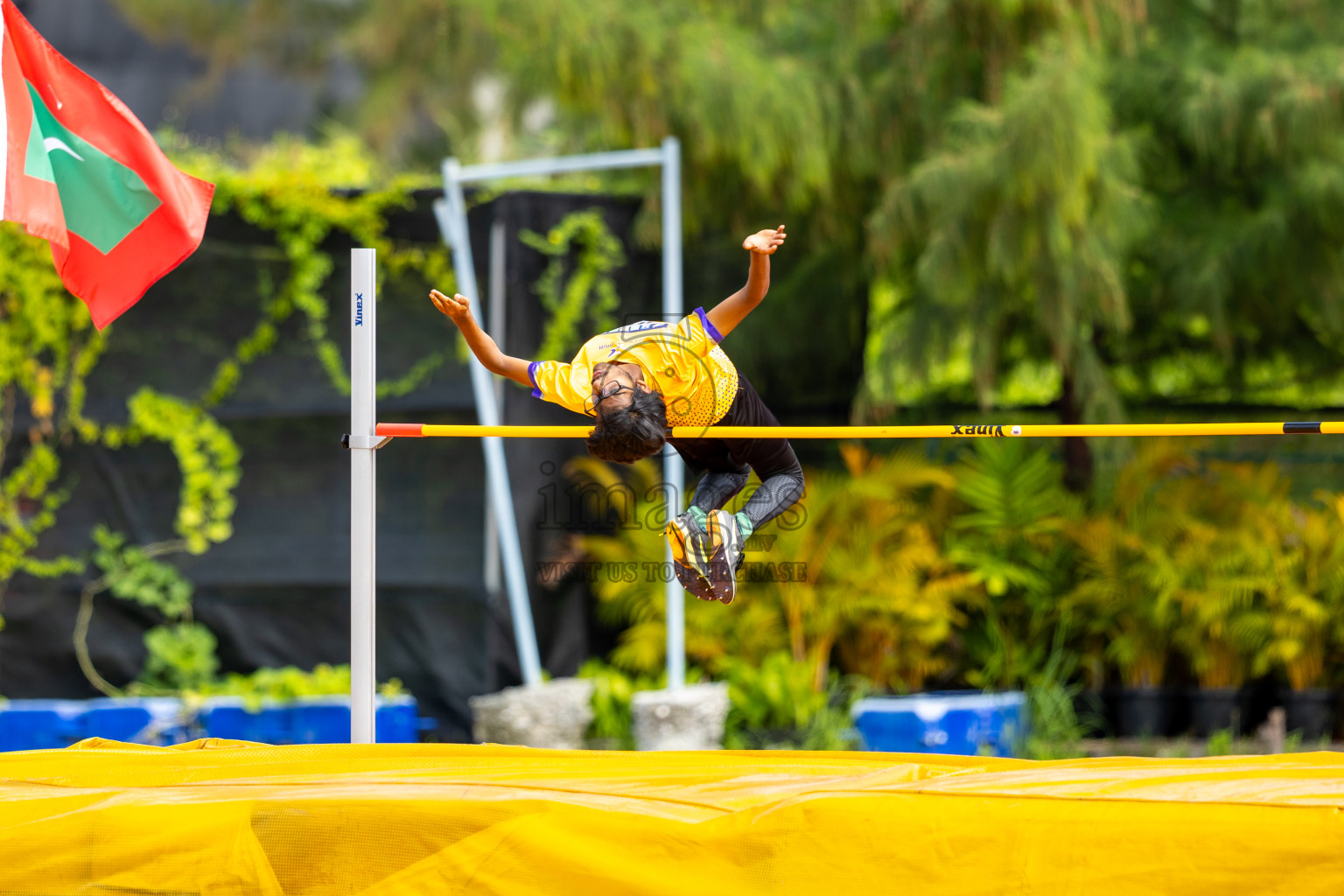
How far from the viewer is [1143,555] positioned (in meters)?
5.59

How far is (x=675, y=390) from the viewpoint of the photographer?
330cm

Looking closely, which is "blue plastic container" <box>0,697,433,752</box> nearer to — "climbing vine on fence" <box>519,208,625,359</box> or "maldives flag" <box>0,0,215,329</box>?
"climbing vine on fence" <box>519,208,625,359</box>

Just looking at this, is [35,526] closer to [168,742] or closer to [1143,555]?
[168,742]

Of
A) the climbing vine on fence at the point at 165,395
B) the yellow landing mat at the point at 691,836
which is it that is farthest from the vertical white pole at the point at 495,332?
the yellow landing mat at the point at 691,836

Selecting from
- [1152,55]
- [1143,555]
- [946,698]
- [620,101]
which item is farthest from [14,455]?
[1152,55]

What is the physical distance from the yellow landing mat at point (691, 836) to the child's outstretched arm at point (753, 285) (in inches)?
51.6

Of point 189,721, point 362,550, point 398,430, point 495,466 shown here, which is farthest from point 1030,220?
point 189,721

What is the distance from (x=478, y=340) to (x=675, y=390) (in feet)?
1.87

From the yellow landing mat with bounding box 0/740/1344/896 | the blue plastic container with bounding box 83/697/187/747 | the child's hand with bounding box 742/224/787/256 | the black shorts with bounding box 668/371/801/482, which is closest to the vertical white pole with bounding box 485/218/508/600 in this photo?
the blue plastic container with bounding box 83/697/187/747

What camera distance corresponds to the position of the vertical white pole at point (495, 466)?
539 centimetres

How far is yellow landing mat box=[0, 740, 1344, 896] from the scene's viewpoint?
2.32 metres

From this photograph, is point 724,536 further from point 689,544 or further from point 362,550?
point 362,550

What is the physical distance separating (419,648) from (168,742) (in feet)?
3.72

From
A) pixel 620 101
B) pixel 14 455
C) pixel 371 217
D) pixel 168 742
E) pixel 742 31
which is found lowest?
pixel 168 742
